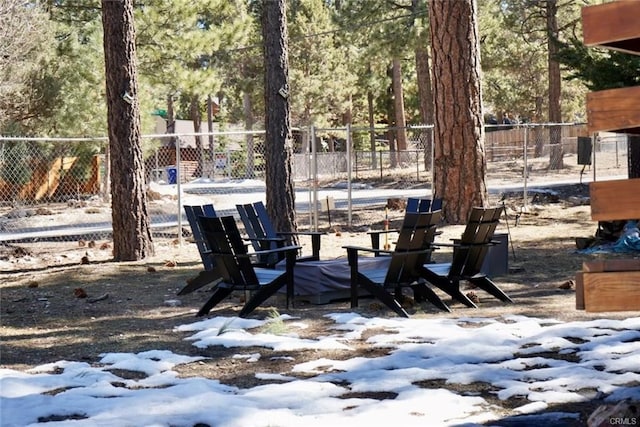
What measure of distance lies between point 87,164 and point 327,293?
21303 mm

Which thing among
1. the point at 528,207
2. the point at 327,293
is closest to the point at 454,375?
the point at 327,293

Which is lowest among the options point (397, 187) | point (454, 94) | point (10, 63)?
point (397, 187)

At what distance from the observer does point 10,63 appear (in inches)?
882

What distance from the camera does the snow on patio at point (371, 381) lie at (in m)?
5.17

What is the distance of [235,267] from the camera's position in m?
8.86

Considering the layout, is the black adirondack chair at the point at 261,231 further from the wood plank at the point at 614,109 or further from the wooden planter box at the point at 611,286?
the wood plank at the point at 614,109

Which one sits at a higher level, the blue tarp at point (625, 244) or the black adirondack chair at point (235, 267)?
the black adirondack chair at point (235, 267)

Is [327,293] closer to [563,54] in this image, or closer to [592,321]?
[592,321]

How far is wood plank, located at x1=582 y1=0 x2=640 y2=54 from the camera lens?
3.70 metres

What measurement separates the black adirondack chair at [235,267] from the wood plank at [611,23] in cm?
513

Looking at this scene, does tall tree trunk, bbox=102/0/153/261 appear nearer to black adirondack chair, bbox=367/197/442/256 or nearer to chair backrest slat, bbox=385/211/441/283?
black adirondack chair, bbox=367/197/442/256

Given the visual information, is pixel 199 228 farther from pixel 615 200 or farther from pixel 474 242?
pixel 615 200

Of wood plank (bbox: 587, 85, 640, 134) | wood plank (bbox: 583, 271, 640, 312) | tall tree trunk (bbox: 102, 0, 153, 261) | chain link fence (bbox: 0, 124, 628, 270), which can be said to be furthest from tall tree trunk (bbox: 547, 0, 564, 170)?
wood plank (bbox: 587, 85, 640, 134)

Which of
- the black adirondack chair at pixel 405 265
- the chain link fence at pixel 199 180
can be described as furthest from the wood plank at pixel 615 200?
the chain link fence at pixel 199 180
